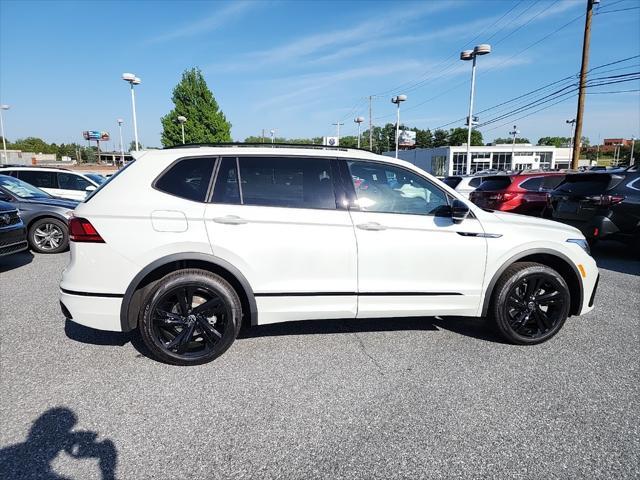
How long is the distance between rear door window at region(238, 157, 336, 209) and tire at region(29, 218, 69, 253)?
6393 mm

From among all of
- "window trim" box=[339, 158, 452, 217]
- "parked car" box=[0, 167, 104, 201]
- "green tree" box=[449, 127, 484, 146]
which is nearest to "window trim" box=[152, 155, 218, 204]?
"window trim" box=[339, 158, 452, 217]

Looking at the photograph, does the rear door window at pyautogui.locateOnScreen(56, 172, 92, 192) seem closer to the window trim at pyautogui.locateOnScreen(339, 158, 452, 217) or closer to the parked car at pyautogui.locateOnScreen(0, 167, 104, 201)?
the parked car at pyautogui.locateOnScreen(0, 167, 104, 201)

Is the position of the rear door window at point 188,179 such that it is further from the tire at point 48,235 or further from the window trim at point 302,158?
the tire at point 48,235

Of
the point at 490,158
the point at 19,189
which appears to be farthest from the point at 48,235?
the point at 490,158

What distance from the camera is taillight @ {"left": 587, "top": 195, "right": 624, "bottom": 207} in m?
6.77

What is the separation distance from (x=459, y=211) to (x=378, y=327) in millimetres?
1472

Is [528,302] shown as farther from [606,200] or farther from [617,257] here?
[617,257]

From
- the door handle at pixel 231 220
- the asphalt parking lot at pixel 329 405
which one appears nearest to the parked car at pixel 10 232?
the asphalt parking lot at pixel 329 405

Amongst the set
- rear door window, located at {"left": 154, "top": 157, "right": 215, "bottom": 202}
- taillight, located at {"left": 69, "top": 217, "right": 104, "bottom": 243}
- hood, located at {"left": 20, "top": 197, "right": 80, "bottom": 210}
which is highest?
rear door window, located at {"left": 154, "top": 157, "right": 215, "bottom": 202}

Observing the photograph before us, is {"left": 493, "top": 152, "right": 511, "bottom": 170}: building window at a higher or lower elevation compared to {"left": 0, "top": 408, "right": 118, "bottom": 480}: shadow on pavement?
higher

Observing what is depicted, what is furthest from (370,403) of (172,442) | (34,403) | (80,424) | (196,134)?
(196,134)

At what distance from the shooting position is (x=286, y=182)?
337 cm

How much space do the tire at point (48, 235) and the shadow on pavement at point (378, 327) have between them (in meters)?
5.96

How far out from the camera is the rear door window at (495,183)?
951 centimetres
